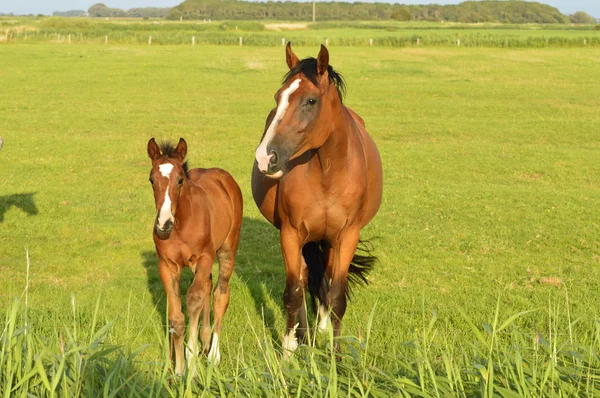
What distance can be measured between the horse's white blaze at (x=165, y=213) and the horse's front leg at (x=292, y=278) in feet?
3.50

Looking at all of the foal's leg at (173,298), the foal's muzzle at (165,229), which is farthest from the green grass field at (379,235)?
the foal's muzzle at (165,229)

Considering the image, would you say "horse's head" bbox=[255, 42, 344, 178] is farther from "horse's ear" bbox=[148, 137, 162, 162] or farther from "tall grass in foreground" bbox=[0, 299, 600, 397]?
"tall grass in foreground" bbox=[0, 299, 600, 397]

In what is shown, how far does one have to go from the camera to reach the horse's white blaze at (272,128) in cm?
482

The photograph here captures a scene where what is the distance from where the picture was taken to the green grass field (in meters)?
4.02

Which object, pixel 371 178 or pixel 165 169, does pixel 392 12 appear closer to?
pixel 371 178

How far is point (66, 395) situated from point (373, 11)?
182794mm

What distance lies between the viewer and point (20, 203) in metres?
11.7

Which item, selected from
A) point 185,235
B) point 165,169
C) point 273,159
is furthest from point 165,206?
point 273,159

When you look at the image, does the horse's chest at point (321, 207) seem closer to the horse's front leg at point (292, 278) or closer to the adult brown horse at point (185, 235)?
the horse's front leg at point (292, 278)

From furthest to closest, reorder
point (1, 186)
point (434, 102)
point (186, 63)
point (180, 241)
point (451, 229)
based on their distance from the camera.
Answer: point (186, 63), point (434, 102), point (1, 186), point (451, 229), point (180, 241)

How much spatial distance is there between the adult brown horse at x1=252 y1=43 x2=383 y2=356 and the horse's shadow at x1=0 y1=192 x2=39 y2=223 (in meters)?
6.16

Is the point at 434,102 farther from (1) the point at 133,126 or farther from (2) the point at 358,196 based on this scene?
(2) the point at 358,196

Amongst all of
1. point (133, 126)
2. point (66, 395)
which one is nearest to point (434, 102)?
point (133, 126)

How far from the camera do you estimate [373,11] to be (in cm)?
17950
